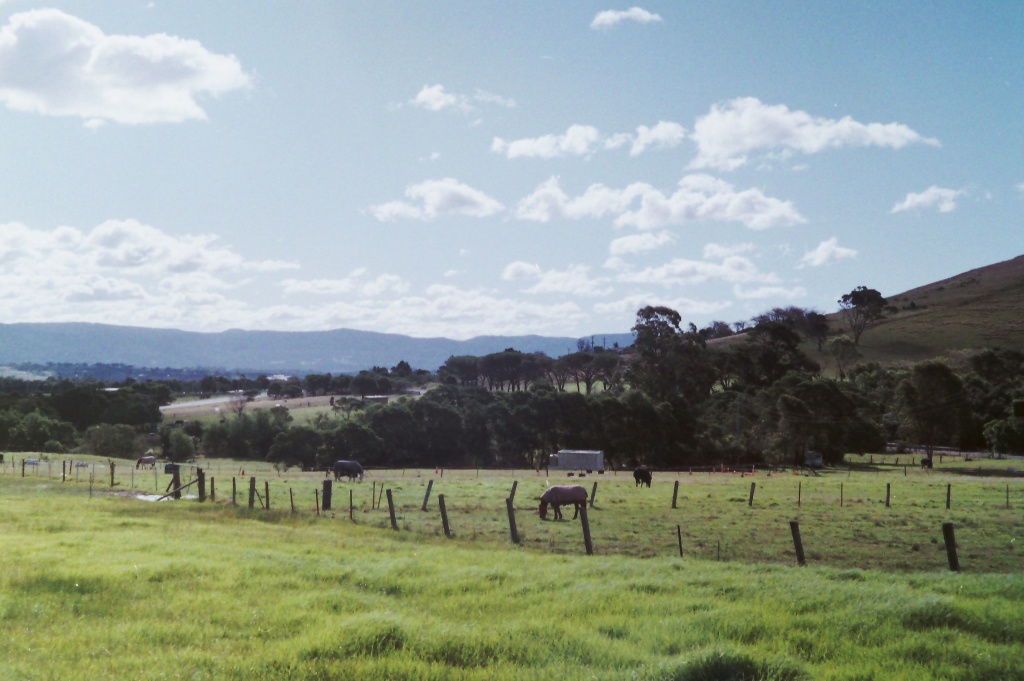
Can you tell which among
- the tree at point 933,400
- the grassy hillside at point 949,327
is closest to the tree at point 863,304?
the grassy hillside at point 949,327

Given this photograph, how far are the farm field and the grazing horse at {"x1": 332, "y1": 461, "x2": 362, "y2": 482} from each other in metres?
36.2

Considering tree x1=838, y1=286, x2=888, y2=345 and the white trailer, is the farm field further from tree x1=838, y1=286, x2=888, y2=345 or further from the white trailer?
tree x1=838, y1=286, x2=888, y2=345

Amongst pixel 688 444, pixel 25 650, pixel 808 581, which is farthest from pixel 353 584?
pixel 688 444

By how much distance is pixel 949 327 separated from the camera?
170125 millimetres

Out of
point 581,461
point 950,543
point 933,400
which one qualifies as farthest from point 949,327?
point 950,543

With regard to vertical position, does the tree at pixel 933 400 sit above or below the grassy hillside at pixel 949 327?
below

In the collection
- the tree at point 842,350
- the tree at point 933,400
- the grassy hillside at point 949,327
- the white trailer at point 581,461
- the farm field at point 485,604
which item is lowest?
the white trailer at point 581,461

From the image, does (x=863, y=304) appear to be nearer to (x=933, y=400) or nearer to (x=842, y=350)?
(x=842, y=350)

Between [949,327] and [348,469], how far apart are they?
15187 centimetres

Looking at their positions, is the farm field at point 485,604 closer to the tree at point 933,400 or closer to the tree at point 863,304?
the tree at point 933,400

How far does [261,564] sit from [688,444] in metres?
76.7

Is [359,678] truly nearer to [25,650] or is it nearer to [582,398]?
[25,650]

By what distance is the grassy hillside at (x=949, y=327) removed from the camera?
155250 millimetres

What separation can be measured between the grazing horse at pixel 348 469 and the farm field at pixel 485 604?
119 ft
